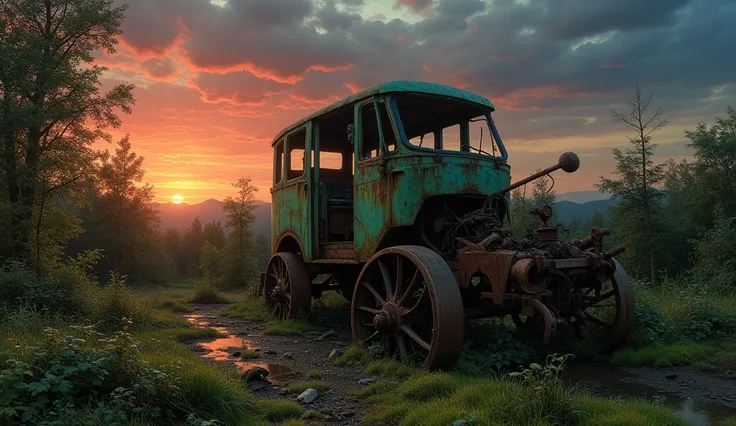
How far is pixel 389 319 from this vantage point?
18.8 ft

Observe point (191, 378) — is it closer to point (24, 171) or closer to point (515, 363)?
point (515, 363)

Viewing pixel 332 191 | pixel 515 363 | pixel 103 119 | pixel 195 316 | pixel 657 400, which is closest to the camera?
pixel 657 400

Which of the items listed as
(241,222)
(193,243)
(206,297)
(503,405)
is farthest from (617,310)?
(193,243)

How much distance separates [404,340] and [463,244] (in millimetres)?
1344

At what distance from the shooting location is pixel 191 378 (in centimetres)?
412

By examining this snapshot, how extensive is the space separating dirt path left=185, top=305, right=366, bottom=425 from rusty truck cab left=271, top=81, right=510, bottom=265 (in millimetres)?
1341

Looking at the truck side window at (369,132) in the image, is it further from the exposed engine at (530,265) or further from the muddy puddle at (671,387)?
the muddy puddle at (671,387)

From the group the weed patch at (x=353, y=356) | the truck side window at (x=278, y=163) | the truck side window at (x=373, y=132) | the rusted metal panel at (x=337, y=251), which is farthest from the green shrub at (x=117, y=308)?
the truck side window at (x=373, y=132)

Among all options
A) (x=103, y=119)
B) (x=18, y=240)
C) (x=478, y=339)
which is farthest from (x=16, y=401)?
(x=103, y=119)

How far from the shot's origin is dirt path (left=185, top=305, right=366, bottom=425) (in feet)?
15.3

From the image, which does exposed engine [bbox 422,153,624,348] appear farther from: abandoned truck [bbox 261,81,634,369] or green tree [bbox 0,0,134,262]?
green tree [bbox 0,0,134,262]

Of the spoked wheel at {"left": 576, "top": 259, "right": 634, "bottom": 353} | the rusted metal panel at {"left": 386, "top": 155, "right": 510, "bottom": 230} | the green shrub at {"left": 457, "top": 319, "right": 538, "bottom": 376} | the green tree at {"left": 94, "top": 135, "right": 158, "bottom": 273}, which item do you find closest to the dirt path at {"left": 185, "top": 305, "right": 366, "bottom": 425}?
the green shrub at {"left": 457, "top": 319, "right": 538, "bottom": 376}

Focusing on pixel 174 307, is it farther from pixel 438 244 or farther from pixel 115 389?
pixel 115 389

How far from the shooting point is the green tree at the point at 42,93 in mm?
12539
